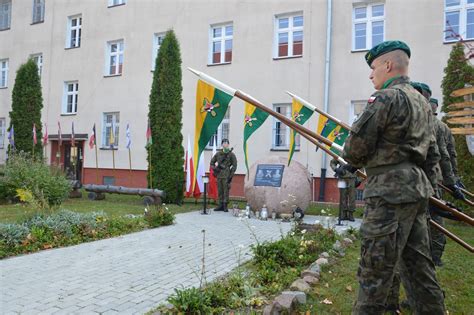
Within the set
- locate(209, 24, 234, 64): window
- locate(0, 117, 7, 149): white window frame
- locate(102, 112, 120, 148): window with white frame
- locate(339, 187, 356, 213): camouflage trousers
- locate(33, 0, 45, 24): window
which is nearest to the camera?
locate(339, 187, 356, 213): camouflage trousers

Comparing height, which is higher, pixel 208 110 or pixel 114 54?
pixel 114 54

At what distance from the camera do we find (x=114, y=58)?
1966cm

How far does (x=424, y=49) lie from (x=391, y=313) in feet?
37.2

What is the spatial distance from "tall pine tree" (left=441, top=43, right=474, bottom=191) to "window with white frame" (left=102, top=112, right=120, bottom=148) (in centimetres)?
1389

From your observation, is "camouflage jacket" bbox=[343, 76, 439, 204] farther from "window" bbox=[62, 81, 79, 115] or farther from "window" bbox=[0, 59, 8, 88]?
"window" bbox=[0, 59, 8, 88]

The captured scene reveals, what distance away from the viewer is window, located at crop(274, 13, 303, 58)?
1515 centimetres

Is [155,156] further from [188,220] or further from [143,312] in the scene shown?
[143,312]

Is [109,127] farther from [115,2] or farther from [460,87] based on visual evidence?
[460,87]

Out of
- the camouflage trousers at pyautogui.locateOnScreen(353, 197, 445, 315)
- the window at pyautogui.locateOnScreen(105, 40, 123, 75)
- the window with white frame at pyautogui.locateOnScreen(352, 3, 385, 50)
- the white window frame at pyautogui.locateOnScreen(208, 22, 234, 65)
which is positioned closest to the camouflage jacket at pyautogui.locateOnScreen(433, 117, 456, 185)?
the camouflage trousers at pyautogui.locateOnScreen(353, 197, 445, 315)

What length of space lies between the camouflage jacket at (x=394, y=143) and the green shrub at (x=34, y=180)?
31.3ft

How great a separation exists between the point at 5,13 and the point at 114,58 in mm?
9886

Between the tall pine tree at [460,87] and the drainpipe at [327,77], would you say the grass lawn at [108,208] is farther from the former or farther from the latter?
the tall pine tree at [460,87]

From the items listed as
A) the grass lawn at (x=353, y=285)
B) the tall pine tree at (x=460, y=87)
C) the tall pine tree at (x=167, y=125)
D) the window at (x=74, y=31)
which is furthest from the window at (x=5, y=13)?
the grass lawn at (x=353, y=285)

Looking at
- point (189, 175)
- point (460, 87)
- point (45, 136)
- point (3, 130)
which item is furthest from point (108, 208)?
point (3, 130)
